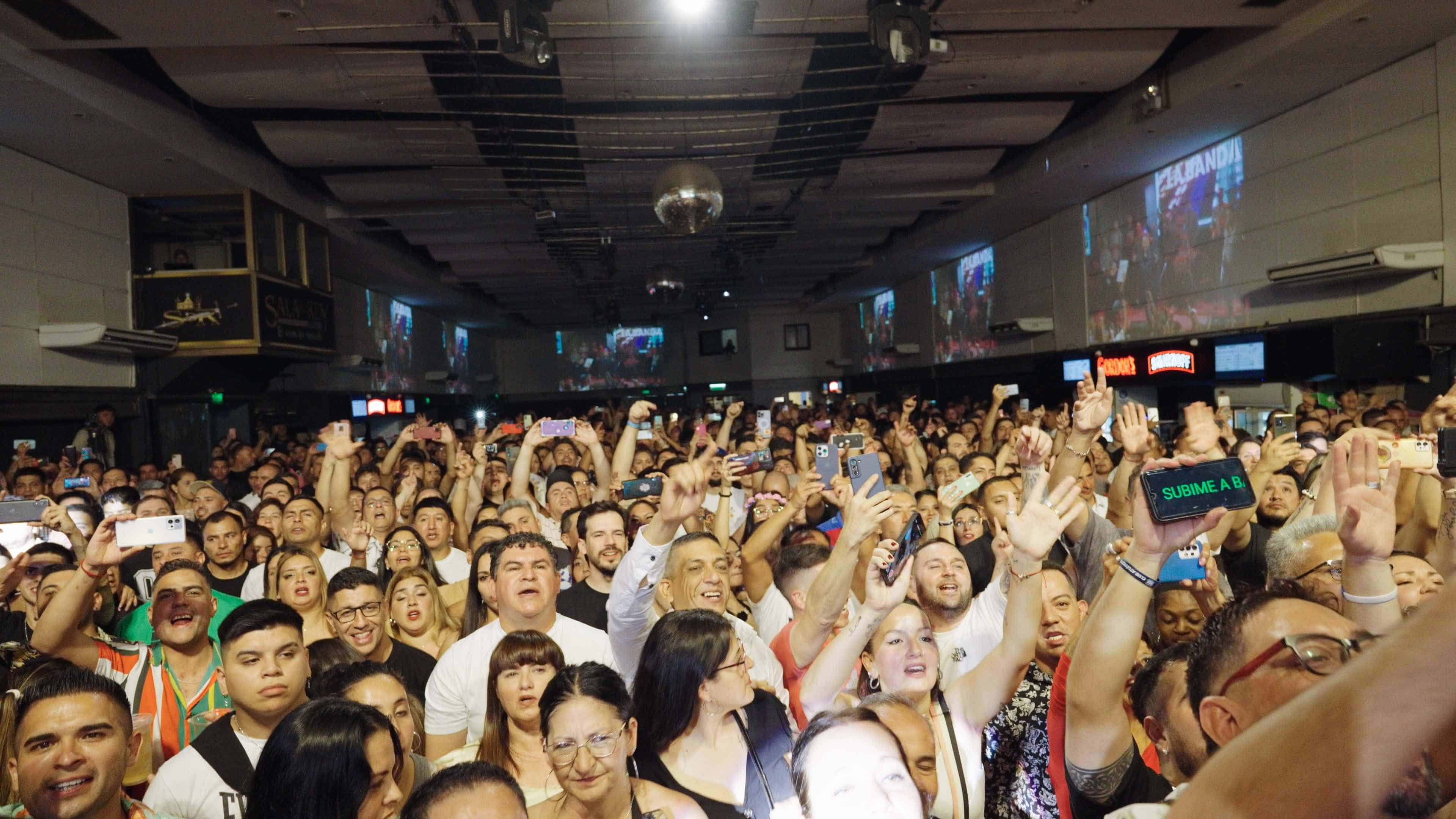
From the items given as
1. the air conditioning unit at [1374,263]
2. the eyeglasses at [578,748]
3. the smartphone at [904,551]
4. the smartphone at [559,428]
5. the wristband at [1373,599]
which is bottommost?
the eyeglasses at [578,748]

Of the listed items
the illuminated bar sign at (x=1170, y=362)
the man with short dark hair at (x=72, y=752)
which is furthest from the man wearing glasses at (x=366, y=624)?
the illuminated bar sign at (x=1170, y=362)

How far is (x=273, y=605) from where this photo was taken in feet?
10.6

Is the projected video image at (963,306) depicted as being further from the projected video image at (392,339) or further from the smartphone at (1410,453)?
the smartphone at (1410,453)

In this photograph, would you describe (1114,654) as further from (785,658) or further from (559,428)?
(559,428)

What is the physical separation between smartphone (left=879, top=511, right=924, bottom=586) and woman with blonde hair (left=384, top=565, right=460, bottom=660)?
90.9 inches


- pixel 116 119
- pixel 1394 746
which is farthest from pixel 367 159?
pixel 1394 746

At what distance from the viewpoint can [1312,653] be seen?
1511mm

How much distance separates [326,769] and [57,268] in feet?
32.1

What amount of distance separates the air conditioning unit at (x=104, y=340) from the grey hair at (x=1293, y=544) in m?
10.4

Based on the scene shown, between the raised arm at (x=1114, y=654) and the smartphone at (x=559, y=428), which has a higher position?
the smartphone at (x=559, y=428)

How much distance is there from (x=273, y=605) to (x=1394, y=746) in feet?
10.7

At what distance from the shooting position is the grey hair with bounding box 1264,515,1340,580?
3107 millimetres

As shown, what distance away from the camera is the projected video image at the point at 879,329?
25.2 m

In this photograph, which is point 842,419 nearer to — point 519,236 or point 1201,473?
point 519,236
